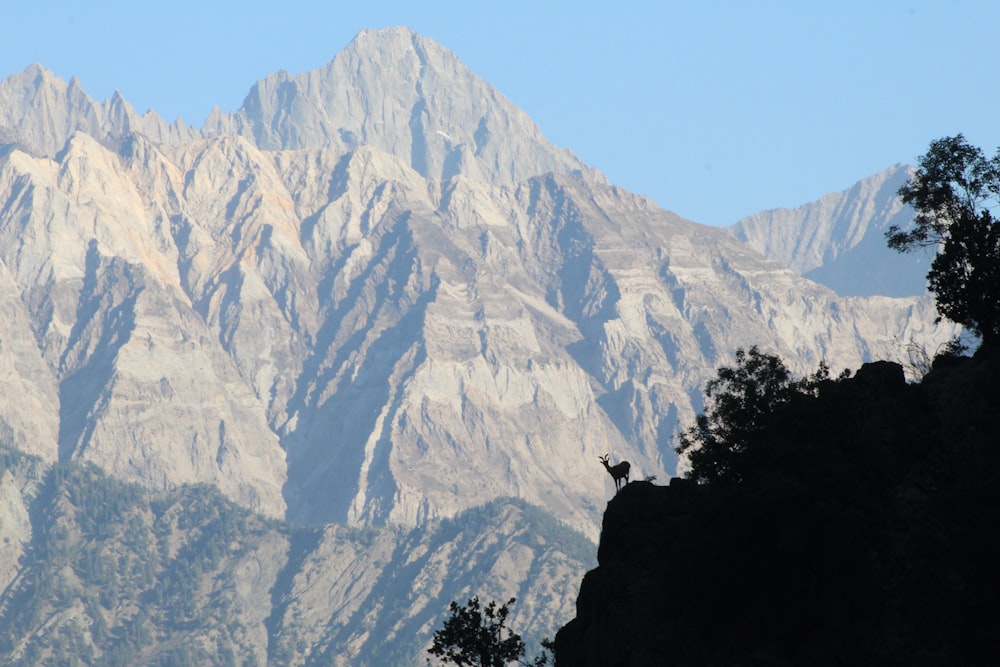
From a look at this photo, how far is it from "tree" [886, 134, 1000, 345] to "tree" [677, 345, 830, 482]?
913cm

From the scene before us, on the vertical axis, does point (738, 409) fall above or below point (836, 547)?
above

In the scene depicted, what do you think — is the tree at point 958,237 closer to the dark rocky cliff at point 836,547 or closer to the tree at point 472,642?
the dark rocky cliff at point 836,547

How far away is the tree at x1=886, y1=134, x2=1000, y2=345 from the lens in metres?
93.2

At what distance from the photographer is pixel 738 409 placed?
318ft

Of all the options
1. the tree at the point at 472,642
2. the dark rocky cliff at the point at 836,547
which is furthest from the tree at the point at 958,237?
the tree at the point at 472,642

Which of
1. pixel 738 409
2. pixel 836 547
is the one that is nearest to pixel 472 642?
pixel 738 409

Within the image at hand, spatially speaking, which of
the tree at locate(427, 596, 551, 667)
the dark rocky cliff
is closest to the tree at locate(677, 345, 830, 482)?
the dark rocky cliff

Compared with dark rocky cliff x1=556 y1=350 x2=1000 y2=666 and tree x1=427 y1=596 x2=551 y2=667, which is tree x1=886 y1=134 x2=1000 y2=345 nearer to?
dark rocky cliff x1=556 y1=350 x2=1000 y2=666

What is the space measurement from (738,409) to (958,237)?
16959mm

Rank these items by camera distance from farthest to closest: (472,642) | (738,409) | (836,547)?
(738,409), (472,642), (836,547)

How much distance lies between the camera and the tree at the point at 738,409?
300 feet

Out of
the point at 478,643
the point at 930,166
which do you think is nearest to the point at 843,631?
the point at 478,643

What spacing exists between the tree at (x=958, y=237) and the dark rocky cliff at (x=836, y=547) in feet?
17.7

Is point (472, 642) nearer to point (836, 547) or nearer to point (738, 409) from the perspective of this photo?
point (738, 409)
